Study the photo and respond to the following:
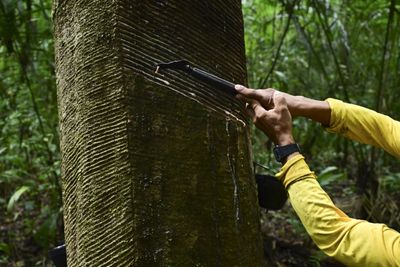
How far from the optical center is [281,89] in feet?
16.3

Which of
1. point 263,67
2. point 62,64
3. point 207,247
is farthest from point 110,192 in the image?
point 263,67

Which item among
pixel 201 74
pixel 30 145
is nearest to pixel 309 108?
pixel 201 74

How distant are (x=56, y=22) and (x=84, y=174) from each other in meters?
0.65

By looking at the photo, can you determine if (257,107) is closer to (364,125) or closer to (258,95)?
(258,95)

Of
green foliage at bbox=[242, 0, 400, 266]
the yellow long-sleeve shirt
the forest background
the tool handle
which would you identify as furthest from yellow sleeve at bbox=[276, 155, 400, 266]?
green foliage at bbox=[242, 0, 400, 266]

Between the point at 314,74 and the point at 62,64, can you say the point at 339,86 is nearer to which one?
the point at 314,74

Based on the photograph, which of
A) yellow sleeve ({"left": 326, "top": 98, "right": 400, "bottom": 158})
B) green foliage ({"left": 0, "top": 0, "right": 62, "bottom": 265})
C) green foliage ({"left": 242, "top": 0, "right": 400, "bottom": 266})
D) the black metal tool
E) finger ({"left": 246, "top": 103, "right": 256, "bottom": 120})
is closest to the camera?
the black metal tool

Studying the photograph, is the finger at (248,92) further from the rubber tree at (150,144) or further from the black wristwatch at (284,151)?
the black wristwatch at (284,151)

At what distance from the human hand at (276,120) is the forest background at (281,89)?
8.11 feet

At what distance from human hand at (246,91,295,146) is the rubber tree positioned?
98 mm

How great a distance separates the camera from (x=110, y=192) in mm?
1673

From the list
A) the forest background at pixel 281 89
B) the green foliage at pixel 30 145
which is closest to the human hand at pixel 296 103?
the forest background at pixel 281 89

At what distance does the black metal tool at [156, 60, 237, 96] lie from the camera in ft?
5.88

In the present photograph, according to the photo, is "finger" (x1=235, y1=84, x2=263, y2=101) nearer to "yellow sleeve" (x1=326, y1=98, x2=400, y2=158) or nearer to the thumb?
the thumb
